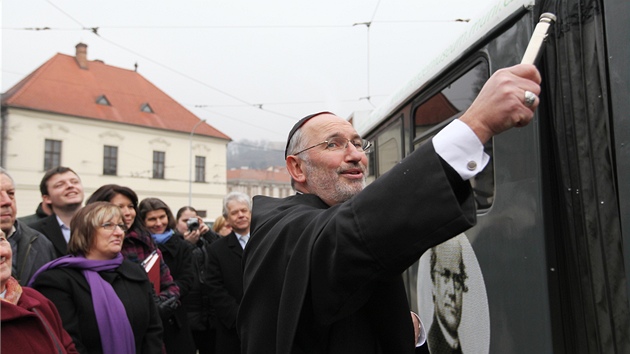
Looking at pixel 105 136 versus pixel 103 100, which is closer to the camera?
pixel 105 136

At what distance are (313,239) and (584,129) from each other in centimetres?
125

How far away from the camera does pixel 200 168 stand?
44.5 meters

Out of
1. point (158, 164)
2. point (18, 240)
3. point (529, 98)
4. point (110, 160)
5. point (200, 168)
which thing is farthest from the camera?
point (200, 168)

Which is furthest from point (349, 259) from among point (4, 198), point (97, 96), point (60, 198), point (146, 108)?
point (146, 108)

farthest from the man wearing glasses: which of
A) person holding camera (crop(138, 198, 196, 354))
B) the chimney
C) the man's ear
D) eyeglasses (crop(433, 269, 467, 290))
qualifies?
the chimney

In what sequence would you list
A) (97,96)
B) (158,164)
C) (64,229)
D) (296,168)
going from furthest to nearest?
1. (158,164)
2. (97,96)
3. (64,229)
4. (296,168)

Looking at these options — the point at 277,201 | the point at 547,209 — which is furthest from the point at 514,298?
the point at 277,201

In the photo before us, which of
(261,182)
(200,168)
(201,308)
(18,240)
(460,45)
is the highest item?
(261,182)

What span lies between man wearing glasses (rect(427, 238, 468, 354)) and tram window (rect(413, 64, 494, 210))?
400 mm

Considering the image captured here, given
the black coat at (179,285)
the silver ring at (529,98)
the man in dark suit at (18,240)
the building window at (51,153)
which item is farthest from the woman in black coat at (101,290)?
the building window at (51,153)

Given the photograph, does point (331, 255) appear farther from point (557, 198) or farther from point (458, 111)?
point (458, 111)

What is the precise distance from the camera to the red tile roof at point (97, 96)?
38.1 m

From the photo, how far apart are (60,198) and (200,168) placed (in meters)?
40.9

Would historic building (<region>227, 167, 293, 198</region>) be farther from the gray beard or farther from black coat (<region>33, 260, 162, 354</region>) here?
the gray beard
